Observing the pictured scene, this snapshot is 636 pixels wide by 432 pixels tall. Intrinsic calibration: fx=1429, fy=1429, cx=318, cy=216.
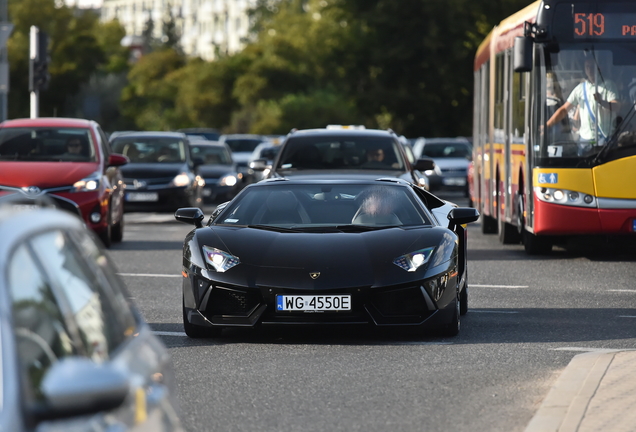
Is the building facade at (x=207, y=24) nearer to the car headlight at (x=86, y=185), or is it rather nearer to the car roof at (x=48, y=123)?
the car roof at (x=48, y=123)

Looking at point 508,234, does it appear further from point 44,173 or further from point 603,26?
point 44,173

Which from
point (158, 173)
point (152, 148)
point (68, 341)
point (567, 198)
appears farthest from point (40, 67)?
point (68, 341)

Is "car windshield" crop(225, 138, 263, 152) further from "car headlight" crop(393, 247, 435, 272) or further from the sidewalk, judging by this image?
the sidewalk

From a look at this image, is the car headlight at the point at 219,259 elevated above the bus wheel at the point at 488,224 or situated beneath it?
elevated above

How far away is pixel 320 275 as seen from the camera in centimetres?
951

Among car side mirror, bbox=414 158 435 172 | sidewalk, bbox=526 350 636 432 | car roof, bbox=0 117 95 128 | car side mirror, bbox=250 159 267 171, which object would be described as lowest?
car side mirror, bbox=250 159 267 171

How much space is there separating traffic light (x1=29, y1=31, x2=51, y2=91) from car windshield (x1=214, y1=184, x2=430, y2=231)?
58.2 feet

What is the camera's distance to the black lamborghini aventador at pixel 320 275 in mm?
9500

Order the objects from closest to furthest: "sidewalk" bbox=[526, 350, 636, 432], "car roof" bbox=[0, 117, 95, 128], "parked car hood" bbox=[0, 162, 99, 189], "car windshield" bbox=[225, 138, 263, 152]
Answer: "sidewalk" bbox=[526, 350, 636, 432] < "parked car hood" bbox=[0, 162, 99, 189] < "car roof" bbox=[0, 117, 95, 128] < "car windshield" bbox=[225, 138, 263, 152]

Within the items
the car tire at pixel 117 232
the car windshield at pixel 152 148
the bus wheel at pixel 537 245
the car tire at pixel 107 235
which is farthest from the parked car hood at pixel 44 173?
the car windshield at pixel 152 148

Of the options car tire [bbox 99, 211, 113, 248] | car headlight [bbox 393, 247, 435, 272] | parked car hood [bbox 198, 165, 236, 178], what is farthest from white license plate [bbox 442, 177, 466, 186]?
car headlight [bbox 393, 247, 435, 272]

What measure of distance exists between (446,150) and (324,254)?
102 feet

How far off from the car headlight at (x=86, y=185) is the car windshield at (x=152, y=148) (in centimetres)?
747

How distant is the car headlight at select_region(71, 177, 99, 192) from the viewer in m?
18.4
